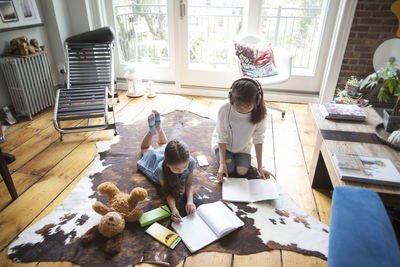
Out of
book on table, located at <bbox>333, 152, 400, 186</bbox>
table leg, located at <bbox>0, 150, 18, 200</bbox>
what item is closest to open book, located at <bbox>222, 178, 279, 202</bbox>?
book on table, located at <bbox>333, 152, 400, 186</bbox>

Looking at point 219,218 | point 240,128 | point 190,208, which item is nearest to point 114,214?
point 190,208

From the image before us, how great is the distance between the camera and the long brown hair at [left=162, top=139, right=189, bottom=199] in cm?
147

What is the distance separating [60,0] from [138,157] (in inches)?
88.5

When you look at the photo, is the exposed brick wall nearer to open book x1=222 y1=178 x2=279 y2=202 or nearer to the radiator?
open book x1=222 y1=178 x2=279 y2=202

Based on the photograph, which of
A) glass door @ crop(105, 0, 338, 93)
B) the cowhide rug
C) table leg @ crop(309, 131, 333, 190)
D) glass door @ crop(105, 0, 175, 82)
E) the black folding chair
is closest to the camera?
the cowhide rug

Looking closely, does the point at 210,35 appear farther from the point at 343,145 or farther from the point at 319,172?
the point at 343,145

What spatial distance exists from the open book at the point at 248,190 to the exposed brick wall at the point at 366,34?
177 centimetres

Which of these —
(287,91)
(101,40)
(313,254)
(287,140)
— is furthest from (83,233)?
(287,91)

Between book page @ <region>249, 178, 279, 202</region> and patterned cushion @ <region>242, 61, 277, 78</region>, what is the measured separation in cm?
133

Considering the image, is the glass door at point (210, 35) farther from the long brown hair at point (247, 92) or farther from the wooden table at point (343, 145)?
the long brown hair at point (247, 92)

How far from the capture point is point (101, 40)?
2.96 meters

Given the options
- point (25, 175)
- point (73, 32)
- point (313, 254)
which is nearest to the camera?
point (313, 254)

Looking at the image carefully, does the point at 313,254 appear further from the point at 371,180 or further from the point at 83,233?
the point at 83,233

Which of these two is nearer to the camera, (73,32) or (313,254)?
(313,254)
